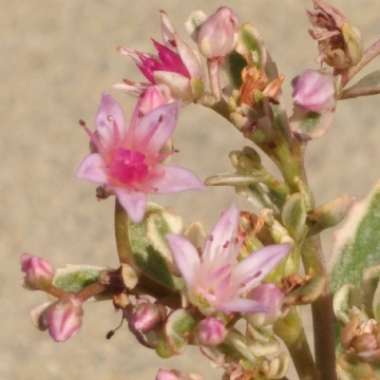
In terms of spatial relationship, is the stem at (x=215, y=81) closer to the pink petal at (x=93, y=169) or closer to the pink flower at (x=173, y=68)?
the pink flower at (x=173, y=68)

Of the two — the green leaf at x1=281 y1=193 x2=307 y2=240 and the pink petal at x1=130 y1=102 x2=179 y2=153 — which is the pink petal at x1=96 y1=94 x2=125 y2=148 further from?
the green leaf at x1=281 y1=193 x2=307 y2=240

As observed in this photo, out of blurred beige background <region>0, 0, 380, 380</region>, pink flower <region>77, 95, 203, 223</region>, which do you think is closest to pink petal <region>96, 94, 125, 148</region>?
pink flower <region>77, 95, 203, 223</region>

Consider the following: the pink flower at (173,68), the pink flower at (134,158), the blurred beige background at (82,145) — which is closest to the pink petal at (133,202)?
the pink flower at (134,158)

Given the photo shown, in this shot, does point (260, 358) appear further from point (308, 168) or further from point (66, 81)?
point (66, 81)

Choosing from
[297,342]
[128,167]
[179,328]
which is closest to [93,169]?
[128,167]

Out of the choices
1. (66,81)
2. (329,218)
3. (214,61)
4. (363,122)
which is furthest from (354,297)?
A: (66,81)

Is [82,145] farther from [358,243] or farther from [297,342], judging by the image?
[297,342]
